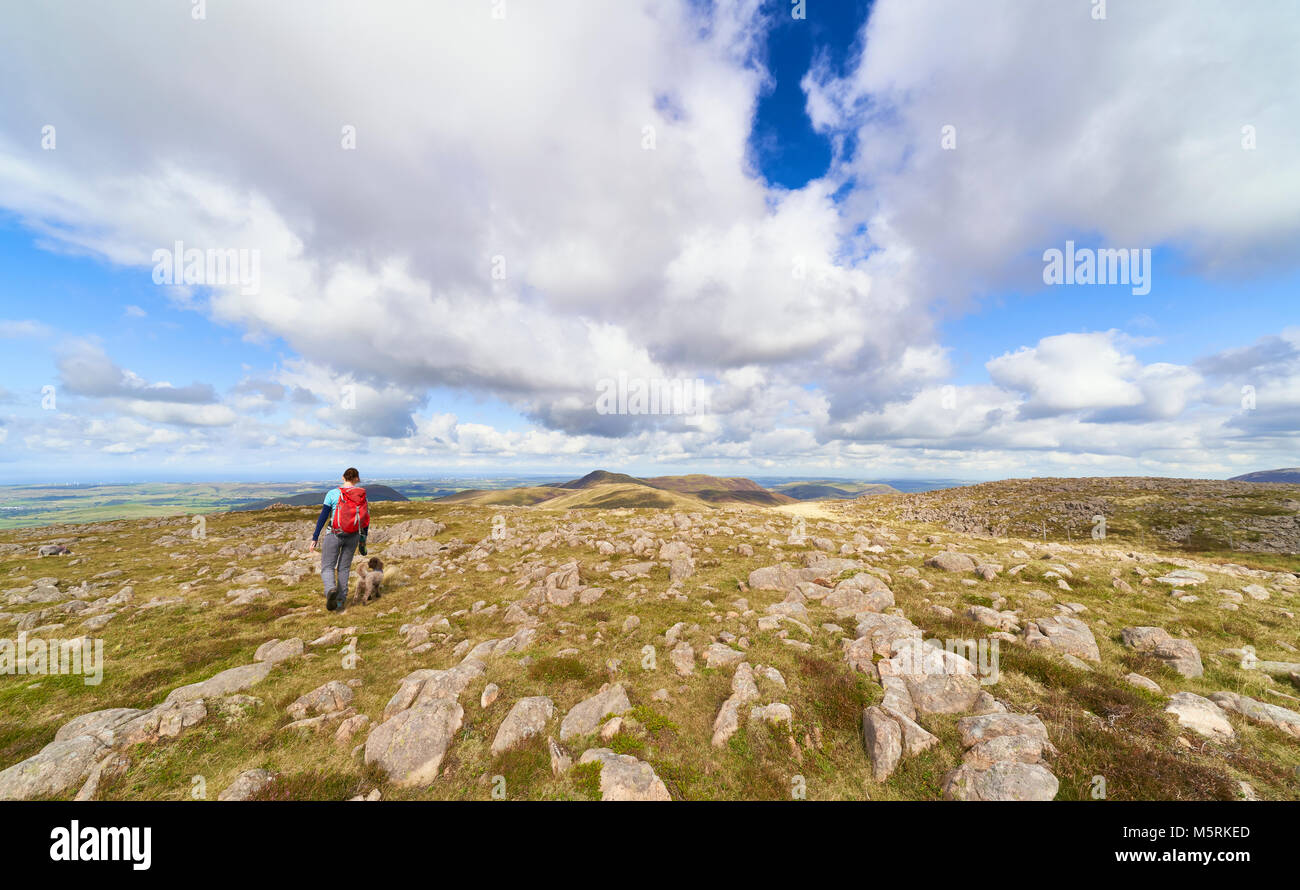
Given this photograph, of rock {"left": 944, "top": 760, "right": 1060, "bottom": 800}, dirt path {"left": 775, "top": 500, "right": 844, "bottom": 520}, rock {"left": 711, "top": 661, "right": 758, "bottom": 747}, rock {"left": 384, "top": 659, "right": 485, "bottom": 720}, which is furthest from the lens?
dirt path {"left": 775, "top": 500, "right": 844, "bottom": 520}

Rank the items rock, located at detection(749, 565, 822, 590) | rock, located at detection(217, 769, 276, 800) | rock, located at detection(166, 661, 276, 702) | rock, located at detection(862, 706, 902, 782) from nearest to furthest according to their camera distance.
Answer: rock, located at detection(217, 769, 276, 800) < rock, located at detection(862, 706, 902, 782) < rock, located at detection(166, 661, 276, 702) < rock, located at detection(749, 565, 822, 590)

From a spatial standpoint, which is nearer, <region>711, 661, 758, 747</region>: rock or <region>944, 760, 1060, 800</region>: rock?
<region>944, 760, 1060, 800</region>: rock

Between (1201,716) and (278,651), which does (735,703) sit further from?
(278,651)

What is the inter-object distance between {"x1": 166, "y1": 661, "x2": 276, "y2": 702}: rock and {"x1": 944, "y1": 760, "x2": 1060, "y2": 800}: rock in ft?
48.5

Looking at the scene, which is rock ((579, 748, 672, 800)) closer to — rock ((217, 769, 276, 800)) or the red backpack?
rock ((217, 769, 276, 800))

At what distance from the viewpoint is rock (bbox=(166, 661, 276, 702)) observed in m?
8.62

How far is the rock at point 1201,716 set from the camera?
696 centimetres

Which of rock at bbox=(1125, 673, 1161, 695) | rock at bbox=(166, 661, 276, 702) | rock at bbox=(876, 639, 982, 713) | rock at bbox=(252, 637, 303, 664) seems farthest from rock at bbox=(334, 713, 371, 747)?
rock at bbox=(1125, 673, 1161, 695)

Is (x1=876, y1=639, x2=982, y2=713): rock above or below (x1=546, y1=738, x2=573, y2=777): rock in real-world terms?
above

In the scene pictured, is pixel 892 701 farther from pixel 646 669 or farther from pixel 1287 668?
pixel 1287 668

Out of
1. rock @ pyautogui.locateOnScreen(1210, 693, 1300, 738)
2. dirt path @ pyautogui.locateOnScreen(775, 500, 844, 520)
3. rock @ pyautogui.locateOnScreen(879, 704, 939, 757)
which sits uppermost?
rock @ pyautogui.locateOnScreen(1210, 693, 1300, 738)

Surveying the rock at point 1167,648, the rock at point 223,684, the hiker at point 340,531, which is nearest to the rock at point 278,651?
the rock at point 223,684

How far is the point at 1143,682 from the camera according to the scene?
8531 millimetres

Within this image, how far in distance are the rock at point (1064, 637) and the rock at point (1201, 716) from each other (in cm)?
212
